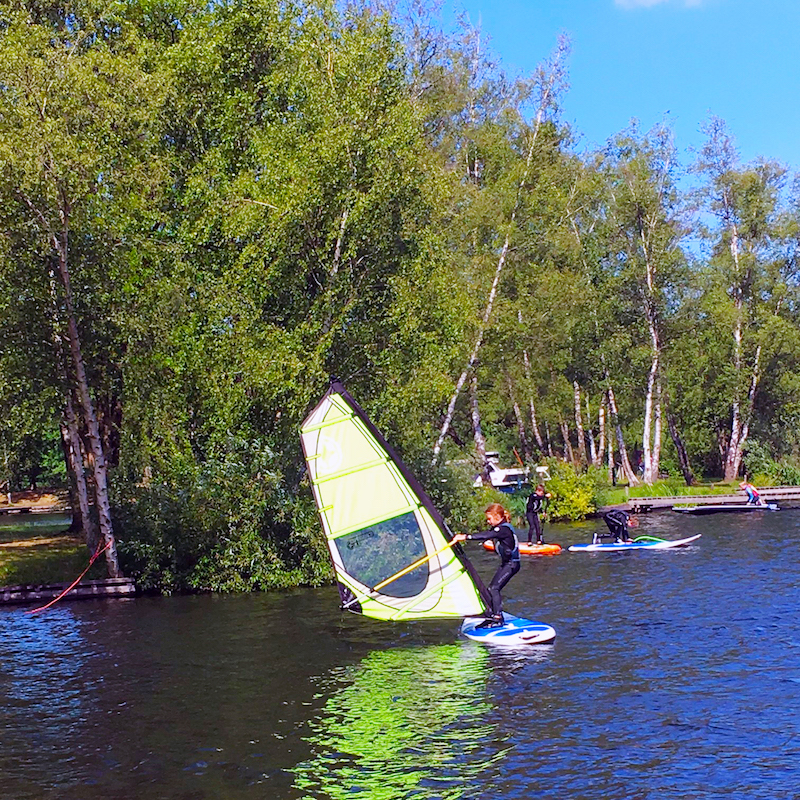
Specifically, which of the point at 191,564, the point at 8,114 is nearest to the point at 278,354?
the point at 191,564

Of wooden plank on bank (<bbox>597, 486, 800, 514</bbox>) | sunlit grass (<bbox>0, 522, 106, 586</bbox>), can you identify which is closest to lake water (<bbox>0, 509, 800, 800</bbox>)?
sunlit grass (<bbox>0, 522, 106, 586</bbox>)

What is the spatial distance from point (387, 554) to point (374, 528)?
1.71 ft

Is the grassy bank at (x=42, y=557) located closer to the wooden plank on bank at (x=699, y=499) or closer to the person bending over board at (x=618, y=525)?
the person bending over board at (x=618, y=525)

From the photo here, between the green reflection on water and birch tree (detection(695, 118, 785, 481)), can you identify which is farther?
birch tree (detection(695, 118, 785, 481))

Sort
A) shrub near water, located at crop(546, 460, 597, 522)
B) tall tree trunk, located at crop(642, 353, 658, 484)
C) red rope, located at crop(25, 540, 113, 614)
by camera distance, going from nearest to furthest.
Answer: red rope, located at crop(25, 540, 113, 614)
shrub near water, located at crop(546, 460, 597, 522)
tall tree trunk, located at crop(642, 353, 658, 484)

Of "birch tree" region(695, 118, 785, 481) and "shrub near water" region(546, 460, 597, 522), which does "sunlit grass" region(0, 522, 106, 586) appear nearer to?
"shrub near water" region(546, 460, 597, 522)

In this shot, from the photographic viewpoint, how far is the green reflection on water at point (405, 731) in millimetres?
10680

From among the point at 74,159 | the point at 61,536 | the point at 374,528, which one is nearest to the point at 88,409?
the point at 74,159

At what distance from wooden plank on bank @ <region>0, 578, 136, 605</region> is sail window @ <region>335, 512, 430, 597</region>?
975 centimetres

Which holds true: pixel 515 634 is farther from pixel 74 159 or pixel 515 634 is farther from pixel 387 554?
pixel 74 159

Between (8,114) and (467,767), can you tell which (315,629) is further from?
(8,114)

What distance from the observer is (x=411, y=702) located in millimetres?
13781

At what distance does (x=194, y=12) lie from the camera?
30734 mm

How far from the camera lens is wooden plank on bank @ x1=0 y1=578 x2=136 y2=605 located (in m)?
24.7
